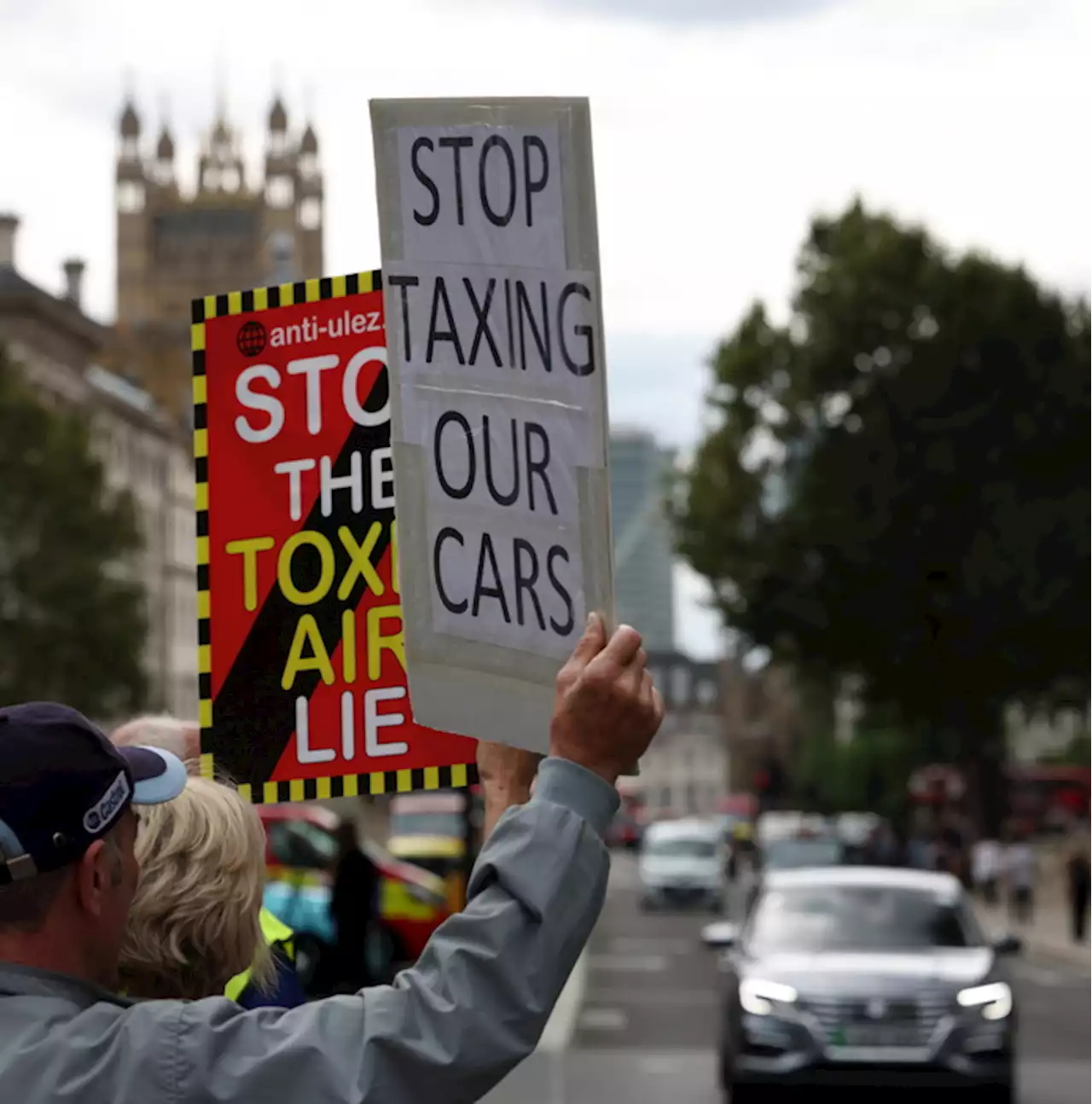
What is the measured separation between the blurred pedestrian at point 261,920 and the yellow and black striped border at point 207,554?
11 cm

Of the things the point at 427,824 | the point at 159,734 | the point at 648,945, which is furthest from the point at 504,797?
the point at 427,824

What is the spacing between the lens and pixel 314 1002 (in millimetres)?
2748

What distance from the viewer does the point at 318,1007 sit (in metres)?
2.70

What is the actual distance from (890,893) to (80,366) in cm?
7205

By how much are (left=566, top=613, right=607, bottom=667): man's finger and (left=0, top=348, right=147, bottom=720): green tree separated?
183 feet

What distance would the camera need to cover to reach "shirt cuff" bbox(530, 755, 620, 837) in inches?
108

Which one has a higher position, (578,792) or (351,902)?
(578,792)

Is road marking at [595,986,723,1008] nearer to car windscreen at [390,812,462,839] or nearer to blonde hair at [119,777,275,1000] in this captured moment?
car windscreen at [390,812,462,839]

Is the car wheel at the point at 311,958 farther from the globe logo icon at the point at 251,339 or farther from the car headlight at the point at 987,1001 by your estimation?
the globe logo icon at the point at 251,339

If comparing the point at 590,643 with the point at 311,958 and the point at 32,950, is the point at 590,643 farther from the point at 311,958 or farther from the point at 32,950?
the point at 311,958

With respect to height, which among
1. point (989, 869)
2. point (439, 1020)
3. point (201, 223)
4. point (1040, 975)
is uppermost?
point (201, 223)

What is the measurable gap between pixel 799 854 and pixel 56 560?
59.4ft

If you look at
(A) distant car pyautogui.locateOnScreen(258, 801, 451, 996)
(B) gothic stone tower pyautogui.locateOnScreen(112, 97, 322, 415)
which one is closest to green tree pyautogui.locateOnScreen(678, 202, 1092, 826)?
(A) distant car pyautogui.locateOnScreen(258, 801, 451, 996)

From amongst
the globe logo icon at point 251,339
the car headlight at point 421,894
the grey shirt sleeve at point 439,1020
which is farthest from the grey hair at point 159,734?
the car headlight at point 421,894
